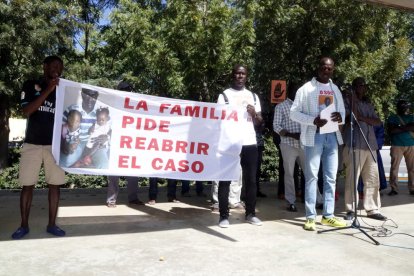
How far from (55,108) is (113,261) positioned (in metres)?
1.86

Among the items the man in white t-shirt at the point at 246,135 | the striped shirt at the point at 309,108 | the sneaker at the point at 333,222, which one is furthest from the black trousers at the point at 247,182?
the sneaker at the point at 333,222

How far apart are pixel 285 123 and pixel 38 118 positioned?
3.60 m

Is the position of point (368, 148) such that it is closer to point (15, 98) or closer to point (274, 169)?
point (274, 169)

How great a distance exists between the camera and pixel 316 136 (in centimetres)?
513

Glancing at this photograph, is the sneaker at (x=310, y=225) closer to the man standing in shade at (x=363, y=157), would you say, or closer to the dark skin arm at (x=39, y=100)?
the man standing in shade at (x=363, y=157)

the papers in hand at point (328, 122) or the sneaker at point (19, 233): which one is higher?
the papers in hand at point (328, 122)

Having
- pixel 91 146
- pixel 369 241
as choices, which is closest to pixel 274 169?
pixel 369 241

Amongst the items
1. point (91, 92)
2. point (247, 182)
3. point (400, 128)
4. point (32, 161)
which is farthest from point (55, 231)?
point (400, 128)

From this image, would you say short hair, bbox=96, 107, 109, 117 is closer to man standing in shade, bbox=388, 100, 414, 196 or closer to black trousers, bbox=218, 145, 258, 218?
black trousers, bbox=218, 145, 258, 218

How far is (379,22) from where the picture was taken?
949 cm

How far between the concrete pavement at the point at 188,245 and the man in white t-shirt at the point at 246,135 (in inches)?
12.4

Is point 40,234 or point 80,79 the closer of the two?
point 40,234

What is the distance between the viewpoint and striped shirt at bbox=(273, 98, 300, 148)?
6206 mm

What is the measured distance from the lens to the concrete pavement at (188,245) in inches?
144
